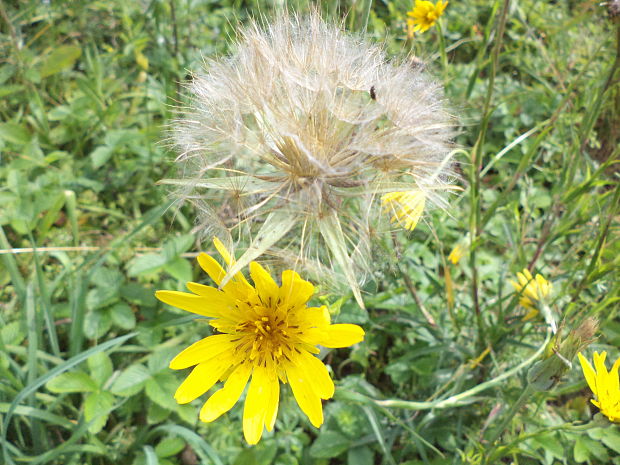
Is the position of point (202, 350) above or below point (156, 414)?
above

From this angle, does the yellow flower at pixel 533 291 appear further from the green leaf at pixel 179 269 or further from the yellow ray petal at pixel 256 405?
the green leaf at pixel 179 269

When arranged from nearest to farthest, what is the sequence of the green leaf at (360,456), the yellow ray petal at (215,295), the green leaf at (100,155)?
1. the yellow ray petal at (215,295)
2. the green leaf at (360,456)
3. the green leaf at (100,155)

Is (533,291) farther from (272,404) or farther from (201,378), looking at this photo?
(201,378)

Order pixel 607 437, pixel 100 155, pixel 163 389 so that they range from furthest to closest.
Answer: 1. pixel 100 155
2. pixel 163 389
3. pixel 607 437

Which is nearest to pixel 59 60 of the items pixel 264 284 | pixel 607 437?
pixel 264 284

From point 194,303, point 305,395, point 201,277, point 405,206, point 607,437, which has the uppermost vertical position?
point 405,206

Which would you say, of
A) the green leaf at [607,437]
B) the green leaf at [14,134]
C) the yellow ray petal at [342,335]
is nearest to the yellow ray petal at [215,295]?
the yellow ray petal at [342,335]
